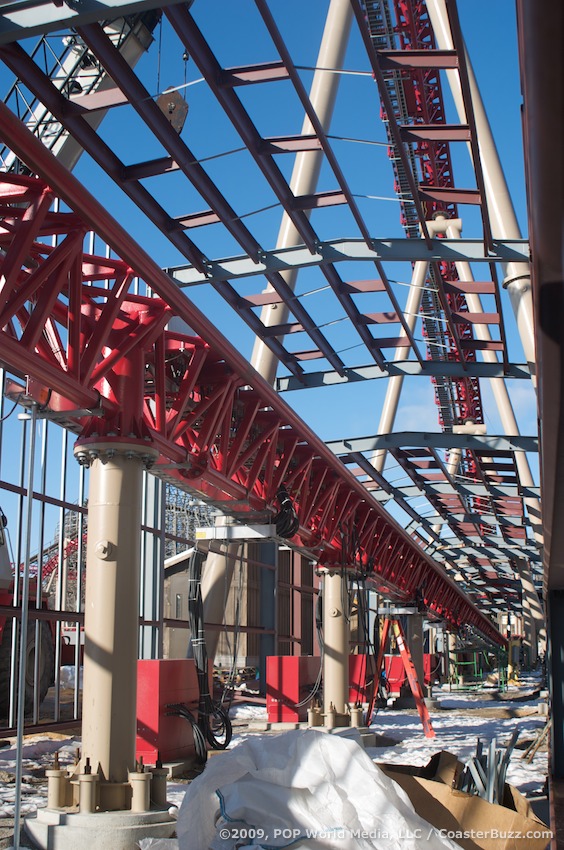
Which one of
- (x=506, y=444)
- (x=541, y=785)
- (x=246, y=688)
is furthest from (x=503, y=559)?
(x=541, y=785)

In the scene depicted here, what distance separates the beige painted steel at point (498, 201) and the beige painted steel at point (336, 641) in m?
7.62

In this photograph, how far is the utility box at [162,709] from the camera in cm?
1219

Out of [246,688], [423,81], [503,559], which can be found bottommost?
[246,688]

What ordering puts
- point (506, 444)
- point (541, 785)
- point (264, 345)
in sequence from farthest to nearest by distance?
point (506, 444)
point (264, 345)
point (541, 785)

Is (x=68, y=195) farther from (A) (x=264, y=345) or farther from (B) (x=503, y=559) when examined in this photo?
(B) (x=503, y=559)

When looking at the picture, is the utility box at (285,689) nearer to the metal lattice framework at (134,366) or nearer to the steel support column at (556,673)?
the metal lattice framework at (134,366)

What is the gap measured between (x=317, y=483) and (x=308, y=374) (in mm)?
1967

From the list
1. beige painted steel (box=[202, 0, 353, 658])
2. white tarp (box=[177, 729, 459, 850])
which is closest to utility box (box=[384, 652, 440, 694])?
beige painted steel (box=[202, 0, 353, 658])

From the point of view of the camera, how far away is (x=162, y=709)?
12.3m

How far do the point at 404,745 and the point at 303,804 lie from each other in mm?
11795

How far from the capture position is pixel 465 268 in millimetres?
26359

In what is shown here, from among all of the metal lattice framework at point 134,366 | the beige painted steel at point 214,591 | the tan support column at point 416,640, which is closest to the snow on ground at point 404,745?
the tan support column at point 416,640

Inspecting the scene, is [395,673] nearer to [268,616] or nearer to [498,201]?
[268,616]

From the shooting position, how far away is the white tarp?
225 inches
